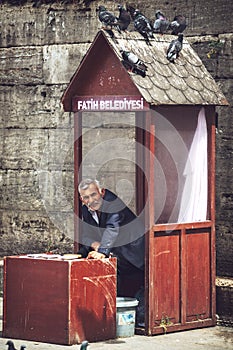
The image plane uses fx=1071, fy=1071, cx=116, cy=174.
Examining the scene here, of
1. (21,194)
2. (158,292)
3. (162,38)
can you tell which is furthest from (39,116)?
(158,292)

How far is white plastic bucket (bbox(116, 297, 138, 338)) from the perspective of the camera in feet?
32.1

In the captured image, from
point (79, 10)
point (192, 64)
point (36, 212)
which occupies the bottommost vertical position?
point (36, 212)

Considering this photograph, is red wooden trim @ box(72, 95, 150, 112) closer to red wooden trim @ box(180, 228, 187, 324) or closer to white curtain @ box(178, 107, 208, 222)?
white curtain @ box(178, 107, 208, 222)

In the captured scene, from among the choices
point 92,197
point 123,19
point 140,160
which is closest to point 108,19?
point 123,19

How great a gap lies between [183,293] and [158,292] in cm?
30

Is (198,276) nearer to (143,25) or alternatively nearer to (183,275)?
(183,275)

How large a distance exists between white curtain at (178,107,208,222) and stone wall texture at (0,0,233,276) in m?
1.20

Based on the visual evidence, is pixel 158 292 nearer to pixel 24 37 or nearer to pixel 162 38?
pixel 162 38

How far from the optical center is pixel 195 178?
1023 centimetres

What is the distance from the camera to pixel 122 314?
9797 millimetres

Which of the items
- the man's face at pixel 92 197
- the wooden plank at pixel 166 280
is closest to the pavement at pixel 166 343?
the wooden plank at pixel 166 280

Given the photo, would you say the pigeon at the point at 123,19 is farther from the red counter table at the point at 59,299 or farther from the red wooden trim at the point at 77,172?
the red counter table at the point at 59,299

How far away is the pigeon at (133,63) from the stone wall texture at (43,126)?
1474 millimetres

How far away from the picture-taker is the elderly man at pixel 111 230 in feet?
32.1
